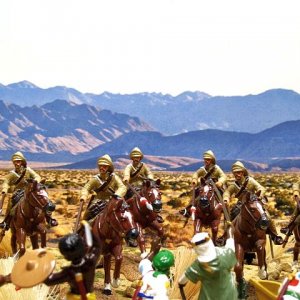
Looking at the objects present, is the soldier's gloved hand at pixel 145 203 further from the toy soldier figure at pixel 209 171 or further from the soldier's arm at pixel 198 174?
the soldier's arm at pixel 198 174

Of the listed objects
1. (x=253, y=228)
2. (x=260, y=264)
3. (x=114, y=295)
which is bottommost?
(x=114, y=295)

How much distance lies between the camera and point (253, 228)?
11.1m

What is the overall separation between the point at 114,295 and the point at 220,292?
5475mm

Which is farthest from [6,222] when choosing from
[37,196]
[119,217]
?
[119,217]

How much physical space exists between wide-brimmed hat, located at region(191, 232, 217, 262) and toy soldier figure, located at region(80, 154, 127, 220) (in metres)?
5.67

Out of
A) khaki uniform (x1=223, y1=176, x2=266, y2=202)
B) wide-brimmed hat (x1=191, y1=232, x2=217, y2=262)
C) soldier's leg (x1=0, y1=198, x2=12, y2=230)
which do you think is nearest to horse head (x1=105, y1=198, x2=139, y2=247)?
khaki uniform (x1=223, y1=176, x2=266, y2=202)

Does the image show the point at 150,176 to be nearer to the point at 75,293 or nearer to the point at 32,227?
the point at 32,227

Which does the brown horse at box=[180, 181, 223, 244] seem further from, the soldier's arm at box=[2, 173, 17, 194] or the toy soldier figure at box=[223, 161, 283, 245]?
the soldier's arm at box=[2, 173, 17, 194]

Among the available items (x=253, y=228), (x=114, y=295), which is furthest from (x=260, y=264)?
(x=114, y=295)

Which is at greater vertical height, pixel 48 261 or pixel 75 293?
pixel 48 261

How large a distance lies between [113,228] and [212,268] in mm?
4992

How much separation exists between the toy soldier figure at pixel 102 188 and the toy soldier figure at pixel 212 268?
5.38 metres

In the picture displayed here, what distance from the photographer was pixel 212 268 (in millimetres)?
6457

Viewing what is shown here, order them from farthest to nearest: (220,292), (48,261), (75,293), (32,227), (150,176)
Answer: (150,176) < (32,227) < (220,292) < (75,293) < (48,261)
